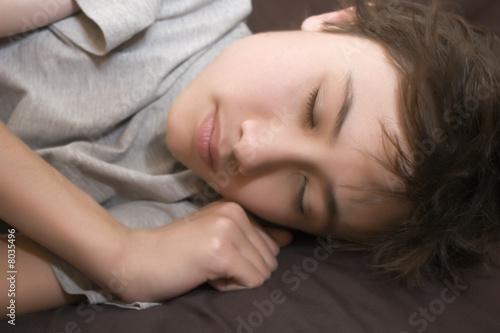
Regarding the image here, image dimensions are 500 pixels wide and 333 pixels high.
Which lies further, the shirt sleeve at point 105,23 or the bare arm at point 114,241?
the shirt sleeve at point 105,23

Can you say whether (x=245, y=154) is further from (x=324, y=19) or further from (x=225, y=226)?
(x=324, y=19)

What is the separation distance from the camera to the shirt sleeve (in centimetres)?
90

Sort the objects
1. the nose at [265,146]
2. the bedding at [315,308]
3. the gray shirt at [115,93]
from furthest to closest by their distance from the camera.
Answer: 1. the gray shirt at [115,93]
2. the nose at [265,146]
3. the bedding at [315,308]

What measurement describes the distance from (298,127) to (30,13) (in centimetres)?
56

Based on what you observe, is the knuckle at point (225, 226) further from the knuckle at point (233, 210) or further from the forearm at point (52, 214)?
the forearm at point (52, 214)

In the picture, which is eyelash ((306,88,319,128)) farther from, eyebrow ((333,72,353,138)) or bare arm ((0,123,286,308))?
bare arm ((0,123,286,308))

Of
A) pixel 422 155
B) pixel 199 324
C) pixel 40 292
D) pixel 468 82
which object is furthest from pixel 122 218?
pixel 468 82

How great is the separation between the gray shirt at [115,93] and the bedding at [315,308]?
0.81ft

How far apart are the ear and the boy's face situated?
71mm

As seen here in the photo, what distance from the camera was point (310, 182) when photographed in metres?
0.88

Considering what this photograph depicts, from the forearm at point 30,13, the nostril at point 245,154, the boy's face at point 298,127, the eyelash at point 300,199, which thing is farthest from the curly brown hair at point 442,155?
the forearm at point 30,13

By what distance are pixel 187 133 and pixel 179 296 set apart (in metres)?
0.30

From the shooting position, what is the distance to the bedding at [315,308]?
0.72 meters

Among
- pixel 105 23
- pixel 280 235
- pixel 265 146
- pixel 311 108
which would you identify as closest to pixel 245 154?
pixel 265 146
